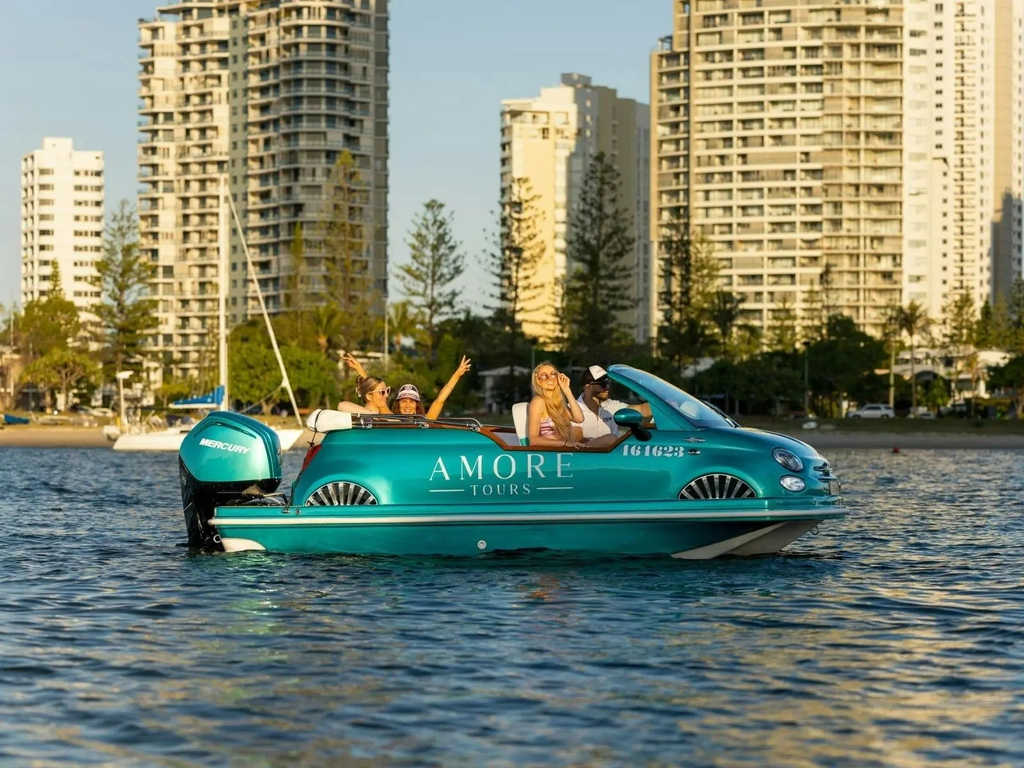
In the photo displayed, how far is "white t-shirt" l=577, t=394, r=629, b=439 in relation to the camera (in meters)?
14.3

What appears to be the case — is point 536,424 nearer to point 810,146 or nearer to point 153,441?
point 153,441

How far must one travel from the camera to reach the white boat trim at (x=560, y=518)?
13.5 meters

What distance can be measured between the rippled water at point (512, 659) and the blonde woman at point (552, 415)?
40.4 inches

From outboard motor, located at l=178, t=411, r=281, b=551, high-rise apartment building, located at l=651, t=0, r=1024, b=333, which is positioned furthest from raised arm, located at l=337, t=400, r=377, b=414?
high-rise apartment building, located at l=651, t=0, r=1024, b=333

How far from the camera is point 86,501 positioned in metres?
25.7

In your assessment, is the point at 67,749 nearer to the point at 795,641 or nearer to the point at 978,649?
the point at 795,641

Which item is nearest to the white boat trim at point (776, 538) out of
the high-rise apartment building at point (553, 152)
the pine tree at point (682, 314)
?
the pine tree at point (682, 314)

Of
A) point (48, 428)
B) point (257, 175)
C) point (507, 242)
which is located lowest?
point (48, 428)

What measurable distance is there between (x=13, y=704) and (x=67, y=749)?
3.84ft

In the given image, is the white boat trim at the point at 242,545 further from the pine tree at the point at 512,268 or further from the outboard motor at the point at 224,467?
the pine tree at the point at 512,268

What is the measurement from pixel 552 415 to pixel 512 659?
4.49 metres

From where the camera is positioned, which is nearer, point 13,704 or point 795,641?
point 13,704

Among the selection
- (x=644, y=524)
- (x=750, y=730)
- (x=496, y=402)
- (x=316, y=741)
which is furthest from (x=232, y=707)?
(x=496, y=402)

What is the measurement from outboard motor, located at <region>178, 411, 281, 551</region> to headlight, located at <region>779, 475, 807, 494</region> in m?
4.29
